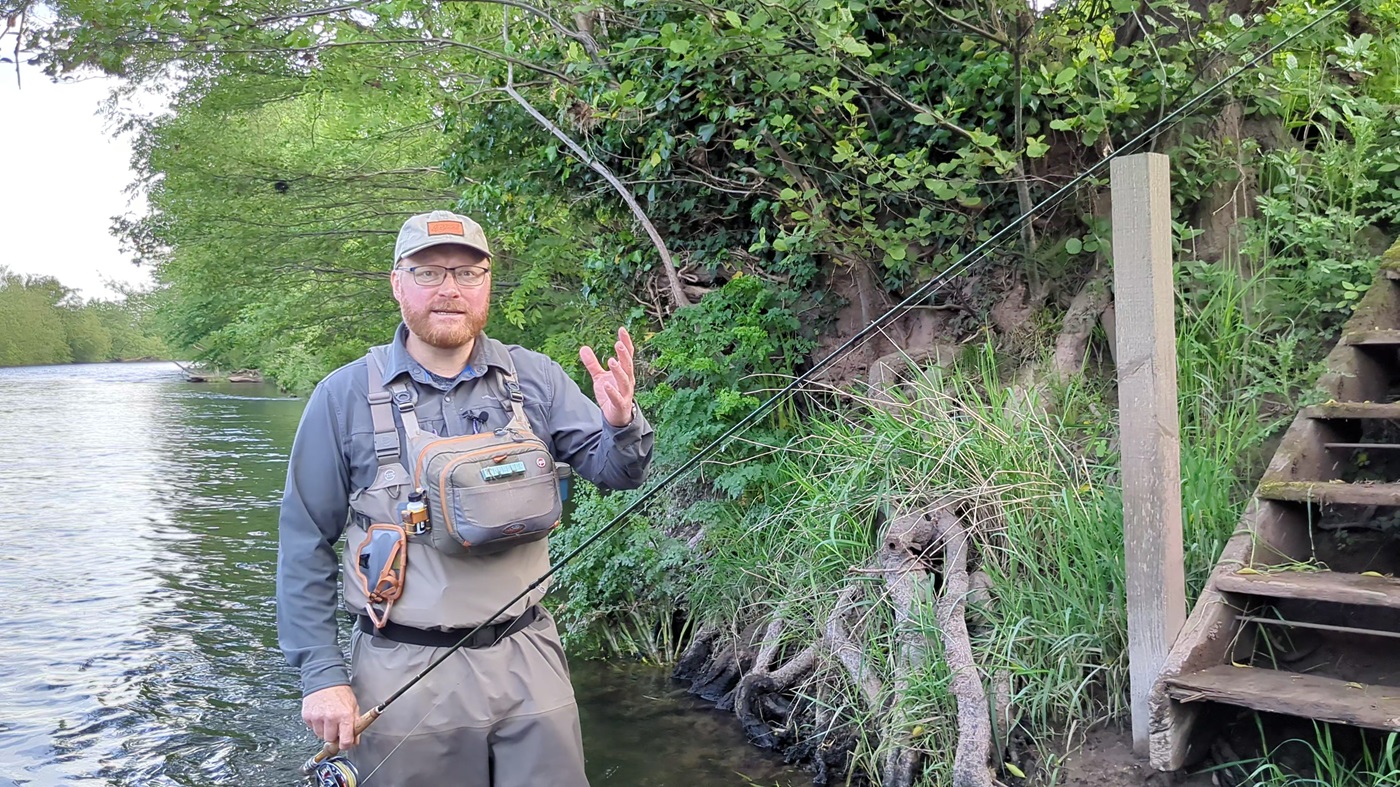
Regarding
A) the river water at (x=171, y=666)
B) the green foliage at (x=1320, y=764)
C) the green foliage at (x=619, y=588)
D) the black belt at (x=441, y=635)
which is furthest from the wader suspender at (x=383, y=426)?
the green foliage at (x=619, y=588)

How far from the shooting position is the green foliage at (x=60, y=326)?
74075 millimetres

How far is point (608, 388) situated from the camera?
2715 mm

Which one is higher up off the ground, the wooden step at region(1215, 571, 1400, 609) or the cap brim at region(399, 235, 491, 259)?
the cap brim at region(399, 235, 491, 259)

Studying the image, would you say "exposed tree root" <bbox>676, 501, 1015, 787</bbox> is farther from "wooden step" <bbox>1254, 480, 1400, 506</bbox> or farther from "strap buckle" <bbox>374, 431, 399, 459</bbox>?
"strap buckle" <bbox>374, 431, 399, 459</bbox>

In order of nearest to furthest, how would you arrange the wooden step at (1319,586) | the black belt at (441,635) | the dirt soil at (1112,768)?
the black belt at (441,635) < the wooden step at (1319,586) < the dirt soil at (1112,768)

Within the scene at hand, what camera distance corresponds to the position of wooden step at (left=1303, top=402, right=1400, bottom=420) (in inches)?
141

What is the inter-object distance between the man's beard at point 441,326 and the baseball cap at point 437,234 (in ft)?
0.49

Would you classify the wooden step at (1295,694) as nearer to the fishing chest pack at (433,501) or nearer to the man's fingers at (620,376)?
the man's fingers at (620,376)

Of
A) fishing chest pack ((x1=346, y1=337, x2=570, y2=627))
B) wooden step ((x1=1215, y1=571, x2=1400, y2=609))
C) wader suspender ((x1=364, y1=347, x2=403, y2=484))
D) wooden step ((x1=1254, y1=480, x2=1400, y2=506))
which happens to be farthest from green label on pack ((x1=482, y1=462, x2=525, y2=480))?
wooden step ((x1=1254, y1=480, x2=1400, y2=506))

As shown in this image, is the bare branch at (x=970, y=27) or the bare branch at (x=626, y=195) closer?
the bare branch at (x=970, y=27)

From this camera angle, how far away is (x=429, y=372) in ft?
9.06

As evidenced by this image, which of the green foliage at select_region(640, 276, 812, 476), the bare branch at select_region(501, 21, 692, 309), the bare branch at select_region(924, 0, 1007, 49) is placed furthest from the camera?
the bare branch at select_region(501, 21, 692, 309)

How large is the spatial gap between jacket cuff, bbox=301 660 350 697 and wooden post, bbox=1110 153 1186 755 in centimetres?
225

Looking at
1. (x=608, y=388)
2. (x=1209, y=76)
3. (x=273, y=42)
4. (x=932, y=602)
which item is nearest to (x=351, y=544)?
(x=608, y=388)
